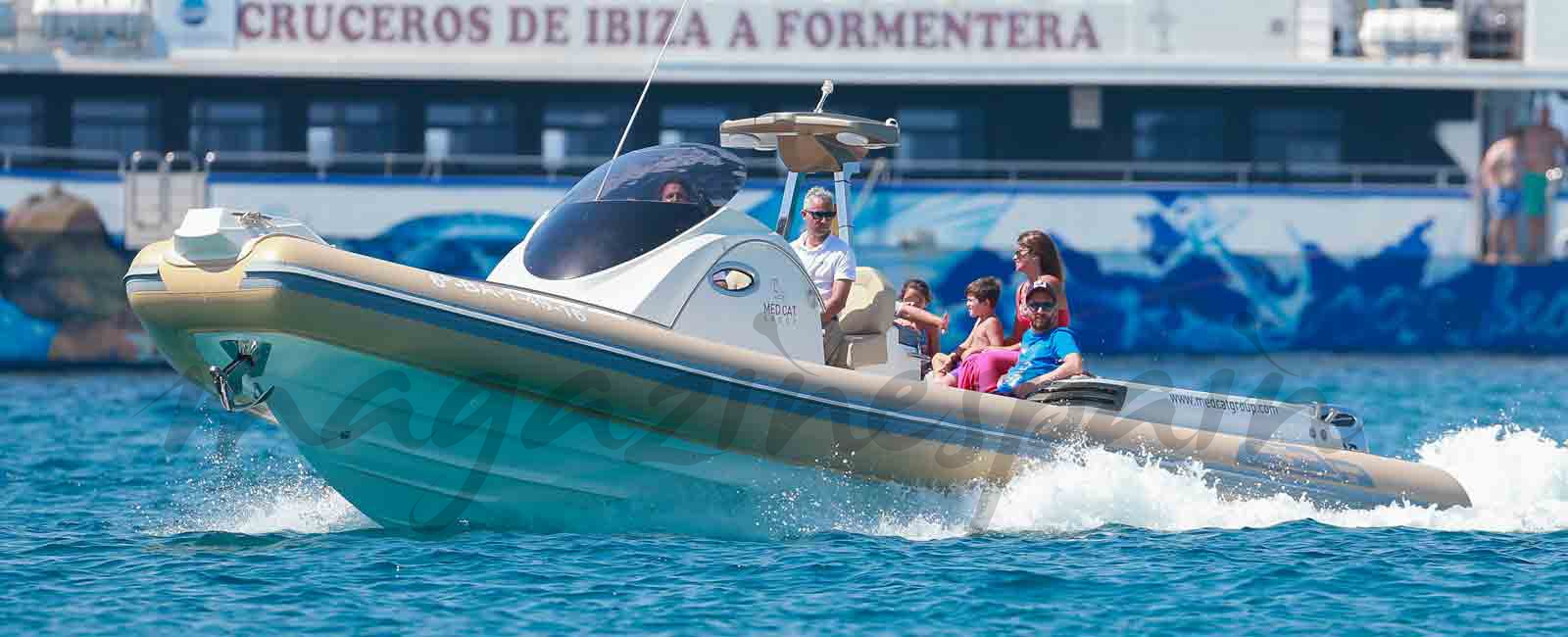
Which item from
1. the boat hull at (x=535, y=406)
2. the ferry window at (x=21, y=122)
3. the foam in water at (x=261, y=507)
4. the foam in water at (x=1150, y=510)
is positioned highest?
the ferry window at (x=21, y=122)

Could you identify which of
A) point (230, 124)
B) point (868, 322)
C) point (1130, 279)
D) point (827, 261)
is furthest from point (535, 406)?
point (230, 124)

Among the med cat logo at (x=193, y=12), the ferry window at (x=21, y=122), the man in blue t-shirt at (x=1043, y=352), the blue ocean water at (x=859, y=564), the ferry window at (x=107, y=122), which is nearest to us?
the blue ocean water at (x=859, y=564)

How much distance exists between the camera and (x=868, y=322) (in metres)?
10.8

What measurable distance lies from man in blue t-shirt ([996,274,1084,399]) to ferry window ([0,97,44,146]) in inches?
716

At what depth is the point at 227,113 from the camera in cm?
2555

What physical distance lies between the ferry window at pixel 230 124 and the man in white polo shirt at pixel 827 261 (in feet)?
53.2

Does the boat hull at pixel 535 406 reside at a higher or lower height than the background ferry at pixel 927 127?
lower

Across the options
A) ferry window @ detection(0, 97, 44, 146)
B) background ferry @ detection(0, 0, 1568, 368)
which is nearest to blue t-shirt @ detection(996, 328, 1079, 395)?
background ferry @ detection(0, 0, 1568, 368)

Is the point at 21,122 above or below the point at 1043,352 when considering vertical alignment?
above

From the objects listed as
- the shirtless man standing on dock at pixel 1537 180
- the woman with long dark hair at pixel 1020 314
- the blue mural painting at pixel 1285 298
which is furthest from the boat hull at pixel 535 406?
the shirtless man standing on dock at pixel 1537 180

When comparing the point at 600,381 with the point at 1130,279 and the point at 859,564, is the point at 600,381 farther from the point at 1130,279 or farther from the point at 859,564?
the point at 1130,279

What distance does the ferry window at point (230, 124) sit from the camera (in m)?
25.5

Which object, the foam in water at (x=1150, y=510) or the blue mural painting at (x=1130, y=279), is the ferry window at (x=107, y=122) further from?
the foam in water at (x=1150, y=510)

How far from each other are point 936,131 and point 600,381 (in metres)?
→ 17.5
